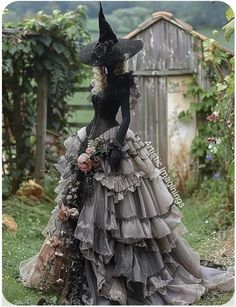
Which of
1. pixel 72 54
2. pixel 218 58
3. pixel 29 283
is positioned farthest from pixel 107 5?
pixel 29 283

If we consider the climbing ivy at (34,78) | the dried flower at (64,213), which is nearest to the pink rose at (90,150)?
the dried flower at (64,213)

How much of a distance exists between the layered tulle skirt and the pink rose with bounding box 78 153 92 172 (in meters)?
0.08

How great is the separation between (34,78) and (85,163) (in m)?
3.64

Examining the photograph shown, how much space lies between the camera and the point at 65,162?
4227 mm

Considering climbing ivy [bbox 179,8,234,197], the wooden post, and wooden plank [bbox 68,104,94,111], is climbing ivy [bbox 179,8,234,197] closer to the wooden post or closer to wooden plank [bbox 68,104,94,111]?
wooden plank [bbox 68,104,94,111]

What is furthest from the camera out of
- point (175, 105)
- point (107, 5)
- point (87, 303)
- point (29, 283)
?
point (175, 105)

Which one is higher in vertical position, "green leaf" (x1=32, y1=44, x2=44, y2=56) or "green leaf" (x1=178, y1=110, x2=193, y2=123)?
"green leaf" (x1=32, y1=44, x2=44, y2=56)

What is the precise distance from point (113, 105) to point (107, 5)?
11.0 ft

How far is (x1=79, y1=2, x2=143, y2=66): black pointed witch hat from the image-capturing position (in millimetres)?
3984

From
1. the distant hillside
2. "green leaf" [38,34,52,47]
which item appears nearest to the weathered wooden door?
the distant hillside

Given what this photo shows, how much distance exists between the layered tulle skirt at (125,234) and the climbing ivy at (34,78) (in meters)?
2.99

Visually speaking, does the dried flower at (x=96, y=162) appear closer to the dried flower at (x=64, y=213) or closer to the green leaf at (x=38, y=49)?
the dried flower at (x=64, y=213)

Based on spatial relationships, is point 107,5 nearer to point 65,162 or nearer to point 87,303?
point 65,162

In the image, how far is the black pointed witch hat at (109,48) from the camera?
157 inches
